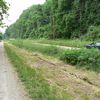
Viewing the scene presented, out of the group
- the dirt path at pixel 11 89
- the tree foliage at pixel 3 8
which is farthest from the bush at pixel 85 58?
the tree foliage at pixel 3 8

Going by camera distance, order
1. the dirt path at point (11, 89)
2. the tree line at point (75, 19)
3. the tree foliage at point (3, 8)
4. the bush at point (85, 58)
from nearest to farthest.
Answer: the dirt path at point (11, 89) → the bush at point (85, 58) → the tree foliage at point (3, 8) → the tree line at point (75, 19)

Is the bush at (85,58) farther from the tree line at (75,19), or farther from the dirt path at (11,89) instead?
the tree line at (75,19)

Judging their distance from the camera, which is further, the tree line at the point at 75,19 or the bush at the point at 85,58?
the tree line at the point at 75,19

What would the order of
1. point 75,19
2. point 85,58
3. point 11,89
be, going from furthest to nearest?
point 75,19 < point 85,58 < point 11,89

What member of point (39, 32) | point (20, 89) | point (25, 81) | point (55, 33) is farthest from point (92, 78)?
point (39, 32)

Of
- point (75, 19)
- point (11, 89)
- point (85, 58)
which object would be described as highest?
point (75, 19)

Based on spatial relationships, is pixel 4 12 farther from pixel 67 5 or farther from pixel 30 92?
pixel 67 5

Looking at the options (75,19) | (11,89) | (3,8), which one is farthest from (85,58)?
(75,19)

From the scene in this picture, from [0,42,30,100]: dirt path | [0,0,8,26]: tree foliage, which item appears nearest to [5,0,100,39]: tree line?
[0,0,8,26]: tree foliage

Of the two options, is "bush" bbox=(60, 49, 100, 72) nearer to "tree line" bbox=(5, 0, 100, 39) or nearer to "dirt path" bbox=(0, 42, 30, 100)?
"dirt path" bbox=(0, 42, 30, 100)

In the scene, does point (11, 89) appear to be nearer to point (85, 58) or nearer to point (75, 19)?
point (85, 58)

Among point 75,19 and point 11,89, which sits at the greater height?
point 75,19

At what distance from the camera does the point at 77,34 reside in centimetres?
6194

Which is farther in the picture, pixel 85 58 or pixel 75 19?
pixel 75 19
